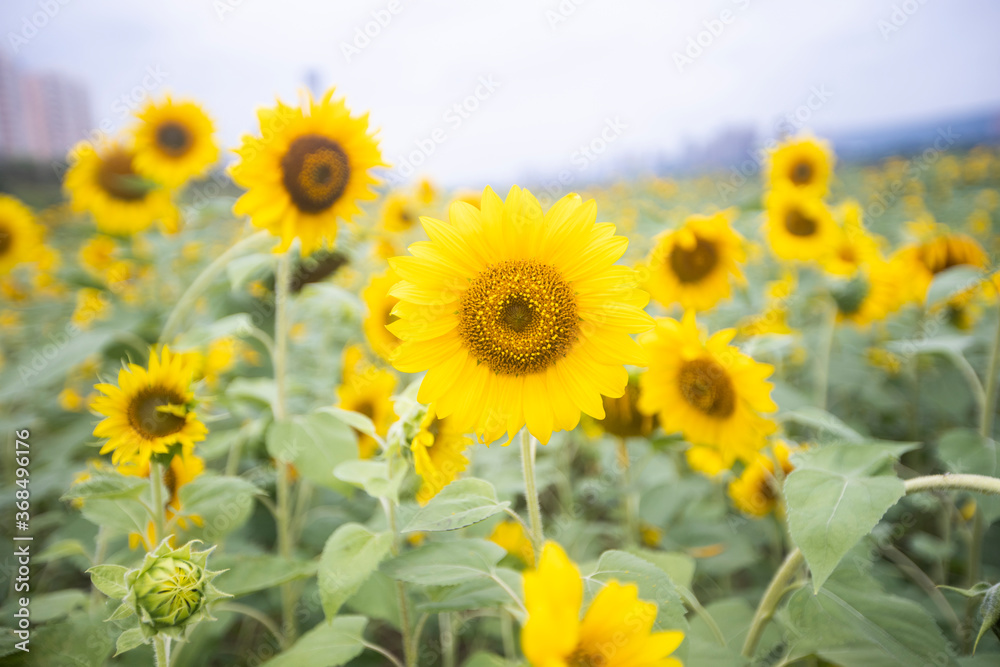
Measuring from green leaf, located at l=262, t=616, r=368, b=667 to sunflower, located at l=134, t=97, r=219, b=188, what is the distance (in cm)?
267

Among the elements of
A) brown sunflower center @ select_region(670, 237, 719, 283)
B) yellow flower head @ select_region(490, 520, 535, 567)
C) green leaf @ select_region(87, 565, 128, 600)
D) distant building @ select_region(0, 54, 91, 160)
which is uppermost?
distant building @ select_region(0, 54, 91, 160)

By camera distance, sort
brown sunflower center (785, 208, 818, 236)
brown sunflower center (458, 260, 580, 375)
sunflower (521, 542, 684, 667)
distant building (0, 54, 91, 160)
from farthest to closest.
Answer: distant building (0, 54, 91, 160)
brown sunflower center (785, 208, 818, 236)
brown sunflower center (458, 260, 580, 375)
sunflower (521, 542, 684, 667)

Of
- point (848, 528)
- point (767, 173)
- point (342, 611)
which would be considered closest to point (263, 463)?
point (342, 611)

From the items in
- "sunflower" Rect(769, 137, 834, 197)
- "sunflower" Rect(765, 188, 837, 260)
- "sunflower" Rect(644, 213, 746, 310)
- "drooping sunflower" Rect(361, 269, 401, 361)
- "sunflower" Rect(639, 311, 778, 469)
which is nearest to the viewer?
"sunflower" Rect(639, 311, 778, 469)

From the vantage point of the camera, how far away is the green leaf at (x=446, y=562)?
119cm

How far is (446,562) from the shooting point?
1.25 metres

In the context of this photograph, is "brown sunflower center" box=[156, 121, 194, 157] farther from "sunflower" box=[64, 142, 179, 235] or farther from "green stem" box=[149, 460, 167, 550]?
"green stem" box=[149, 460, 167, 550]

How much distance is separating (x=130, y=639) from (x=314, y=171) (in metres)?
1.32

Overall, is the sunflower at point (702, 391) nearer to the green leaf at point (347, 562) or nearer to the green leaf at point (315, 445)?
the green leaf at point (347, 562)

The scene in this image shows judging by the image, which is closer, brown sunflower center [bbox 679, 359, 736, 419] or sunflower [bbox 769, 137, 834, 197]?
brown sunflower center [bbox 679, 359, 736, 419]

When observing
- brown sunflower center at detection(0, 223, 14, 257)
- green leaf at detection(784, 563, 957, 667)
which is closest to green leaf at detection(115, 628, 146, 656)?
green leaf at detection(784, 563, 957, 667)

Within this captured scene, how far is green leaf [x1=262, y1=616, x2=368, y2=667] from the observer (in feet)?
4.23

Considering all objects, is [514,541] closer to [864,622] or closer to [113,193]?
[864,622]

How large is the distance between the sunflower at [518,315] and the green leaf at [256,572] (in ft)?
2.40
